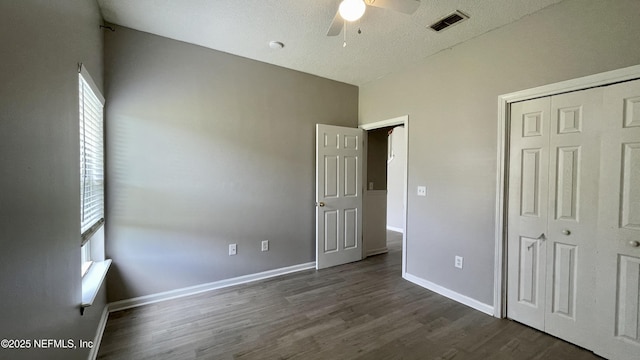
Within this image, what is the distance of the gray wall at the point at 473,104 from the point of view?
1923mm

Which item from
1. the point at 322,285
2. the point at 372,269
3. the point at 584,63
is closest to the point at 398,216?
the point at 372,269

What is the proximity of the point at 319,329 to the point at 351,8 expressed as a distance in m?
2.52

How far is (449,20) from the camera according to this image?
233 centimetres

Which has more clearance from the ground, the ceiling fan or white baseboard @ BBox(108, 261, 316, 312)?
the ceiling fan

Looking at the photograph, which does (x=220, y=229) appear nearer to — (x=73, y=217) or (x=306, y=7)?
(x=73, y=217)

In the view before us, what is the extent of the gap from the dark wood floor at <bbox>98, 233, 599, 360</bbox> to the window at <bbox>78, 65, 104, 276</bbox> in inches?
32.8

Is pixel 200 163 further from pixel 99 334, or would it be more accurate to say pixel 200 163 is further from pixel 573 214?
pixel 573 214

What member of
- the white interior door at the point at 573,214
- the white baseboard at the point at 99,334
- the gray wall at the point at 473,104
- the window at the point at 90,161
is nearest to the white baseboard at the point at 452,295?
the gray wall at the point at 473,104

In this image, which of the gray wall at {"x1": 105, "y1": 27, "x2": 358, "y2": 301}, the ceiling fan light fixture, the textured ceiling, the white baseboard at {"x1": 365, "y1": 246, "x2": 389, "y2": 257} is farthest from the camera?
the white baseboard at {"x1": 365, "y1": 246, "x2": 389, "y2": 257}

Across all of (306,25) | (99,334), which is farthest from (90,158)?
(306,25)

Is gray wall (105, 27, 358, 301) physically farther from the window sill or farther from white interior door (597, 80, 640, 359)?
white interior door (597, 80, 640, 359)

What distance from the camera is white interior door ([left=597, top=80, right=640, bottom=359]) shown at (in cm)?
177

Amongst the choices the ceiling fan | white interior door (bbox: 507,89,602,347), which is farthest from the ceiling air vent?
white interior door (bbox: 507,89,602,347)

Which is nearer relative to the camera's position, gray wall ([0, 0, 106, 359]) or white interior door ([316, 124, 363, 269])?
gray wall ([0, 0, 106, 359])
